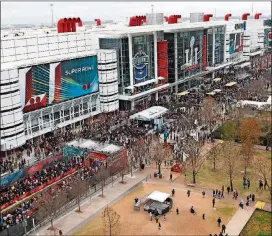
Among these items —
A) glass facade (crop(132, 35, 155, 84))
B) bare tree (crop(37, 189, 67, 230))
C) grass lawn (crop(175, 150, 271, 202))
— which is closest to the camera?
bare tree (crop(37, 189, 67, 230))

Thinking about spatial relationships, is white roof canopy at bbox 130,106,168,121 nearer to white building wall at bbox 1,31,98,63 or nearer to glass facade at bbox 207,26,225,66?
white building wall at bbox 1,31,98,63

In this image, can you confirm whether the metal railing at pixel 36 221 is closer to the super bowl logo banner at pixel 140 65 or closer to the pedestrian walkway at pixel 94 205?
the pedestrian walkway at pixel 94 205

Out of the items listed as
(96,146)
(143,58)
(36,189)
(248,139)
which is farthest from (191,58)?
(36,189)

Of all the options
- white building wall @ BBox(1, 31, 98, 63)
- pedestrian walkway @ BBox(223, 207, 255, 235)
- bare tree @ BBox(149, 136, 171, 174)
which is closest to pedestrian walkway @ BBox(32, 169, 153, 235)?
bare tree @ BBox(149, 136, 171, 174)

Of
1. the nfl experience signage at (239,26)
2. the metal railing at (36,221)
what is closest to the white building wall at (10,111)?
the metal railing at (36,221)

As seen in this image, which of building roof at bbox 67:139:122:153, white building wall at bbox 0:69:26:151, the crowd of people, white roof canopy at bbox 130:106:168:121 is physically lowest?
the crowd of people

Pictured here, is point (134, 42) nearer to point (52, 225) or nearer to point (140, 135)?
point (140, 135)

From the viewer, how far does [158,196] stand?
41.2m

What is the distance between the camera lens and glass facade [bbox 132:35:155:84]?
7788 centimetres

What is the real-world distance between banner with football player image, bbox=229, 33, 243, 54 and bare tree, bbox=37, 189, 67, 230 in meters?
87.6

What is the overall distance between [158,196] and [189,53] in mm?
57564

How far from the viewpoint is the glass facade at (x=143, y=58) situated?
77875mm

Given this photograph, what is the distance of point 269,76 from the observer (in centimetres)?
10012

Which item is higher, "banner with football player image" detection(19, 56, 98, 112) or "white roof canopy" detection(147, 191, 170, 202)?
"banner with football player image" detection(19, 56, 98, 112)
